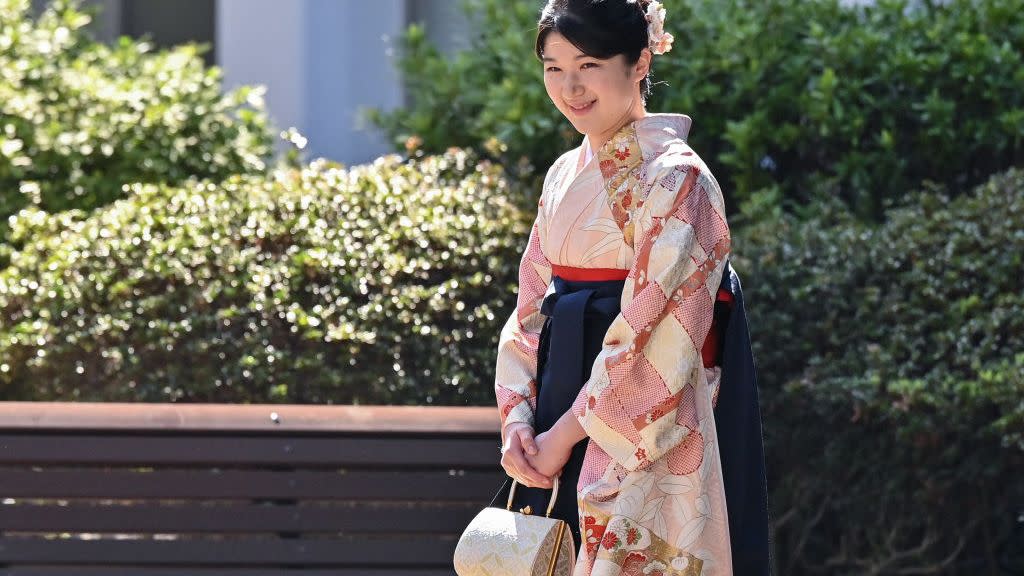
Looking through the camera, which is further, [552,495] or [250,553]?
[250,553]

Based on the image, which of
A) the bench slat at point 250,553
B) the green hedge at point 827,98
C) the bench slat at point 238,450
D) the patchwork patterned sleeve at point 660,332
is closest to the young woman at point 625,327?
the patchwork patterned sleeve at point 660,332

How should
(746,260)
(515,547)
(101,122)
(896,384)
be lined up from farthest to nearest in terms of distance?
(101,122) → (746,260) → (896,384) → (515,547)

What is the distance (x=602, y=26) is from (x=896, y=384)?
2.07m

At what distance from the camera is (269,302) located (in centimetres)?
475

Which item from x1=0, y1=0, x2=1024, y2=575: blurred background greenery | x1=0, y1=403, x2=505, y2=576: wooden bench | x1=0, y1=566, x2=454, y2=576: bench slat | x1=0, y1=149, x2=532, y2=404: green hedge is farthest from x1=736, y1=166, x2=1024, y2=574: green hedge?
x1=0, y1=566, x2=454, y2=576: bench slat

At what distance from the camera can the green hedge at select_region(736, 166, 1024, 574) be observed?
4.32 metres

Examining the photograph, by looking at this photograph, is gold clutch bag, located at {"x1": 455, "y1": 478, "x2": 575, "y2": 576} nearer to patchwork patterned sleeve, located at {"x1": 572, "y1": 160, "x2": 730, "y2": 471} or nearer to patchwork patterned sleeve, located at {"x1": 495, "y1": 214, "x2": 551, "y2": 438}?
patchwork patterned sleeve, located at {"x1": 572, "y1": 160, "x2": 730, "y2": 471}

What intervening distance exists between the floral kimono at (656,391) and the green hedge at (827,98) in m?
2.87

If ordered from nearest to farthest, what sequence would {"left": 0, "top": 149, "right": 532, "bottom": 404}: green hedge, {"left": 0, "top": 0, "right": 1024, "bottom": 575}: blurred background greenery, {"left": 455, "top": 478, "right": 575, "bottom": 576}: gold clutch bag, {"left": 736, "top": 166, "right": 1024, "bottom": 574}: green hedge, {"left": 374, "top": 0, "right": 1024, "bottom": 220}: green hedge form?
{"left": 455, "top": 478, "right": 575, "bottom": 576}: gold clutch bag
{"left": 736, "top": 166, "right": 1024, "bottom": 574}: green hedge
{"left": 0, "top": 0, "right": 1024, "bottom": 575}: blurred background greenery
{"left": 0, "top": 149, "right": 532, "bottom": 404}: green hedge
{"left": 374, "top": 0, "right": 1024, "bottom": 220}: green hedge

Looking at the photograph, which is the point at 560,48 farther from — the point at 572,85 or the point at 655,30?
the point at 655,30

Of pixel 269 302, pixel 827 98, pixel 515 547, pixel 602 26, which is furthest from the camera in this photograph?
pixel 827 98

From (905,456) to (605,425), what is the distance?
2.17m

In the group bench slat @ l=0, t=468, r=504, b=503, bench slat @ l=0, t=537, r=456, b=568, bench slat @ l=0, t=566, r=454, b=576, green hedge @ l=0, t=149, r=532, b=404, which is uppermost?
green hedge @ l=0, t=149, r=532, b=404

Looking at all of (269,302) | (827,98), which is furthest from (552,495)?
(827,98)
